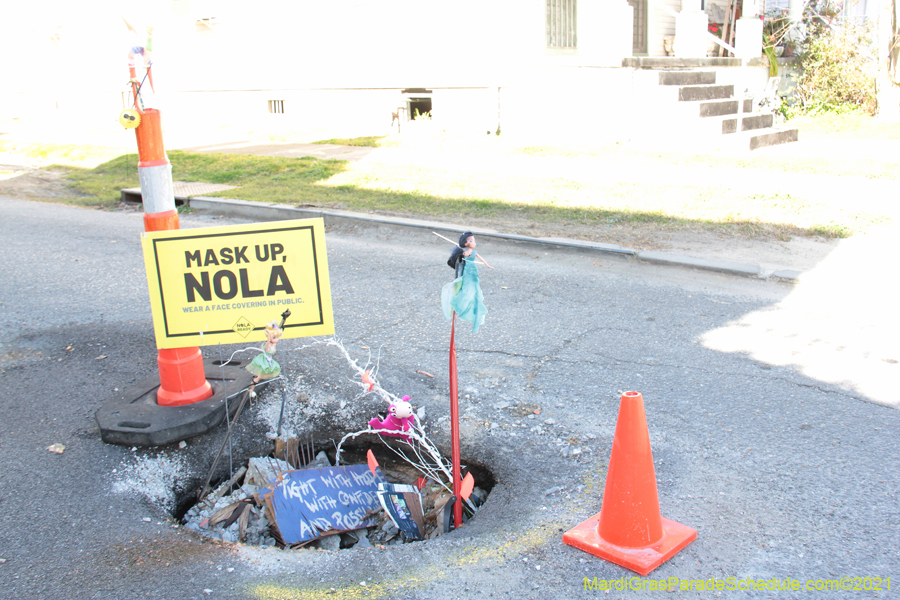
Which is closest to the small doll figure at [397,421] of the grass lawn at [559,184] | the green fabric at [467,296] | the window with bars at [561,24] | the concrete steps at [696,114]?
the green fabric at [467,296]

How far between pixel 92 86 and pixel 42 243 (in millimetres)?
19629

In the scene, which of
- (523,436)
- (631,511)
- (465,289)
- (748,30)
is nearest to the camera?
(631,511)

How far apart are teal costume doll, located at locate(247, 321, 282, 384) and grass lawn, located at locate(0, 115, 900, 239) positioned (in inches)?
177

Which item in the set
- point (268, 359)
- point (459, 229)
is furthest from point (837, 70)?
point (268, 359)

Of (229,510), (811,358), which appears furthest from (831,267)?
(229,510)

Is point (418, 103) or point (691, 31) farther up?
point (691, 31)

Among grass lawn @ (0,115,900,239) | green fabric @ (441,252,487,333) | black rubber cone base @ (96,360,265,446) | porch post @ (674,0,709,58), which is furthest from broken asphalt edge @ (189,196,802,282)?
porch post @ (674,0,709,58)

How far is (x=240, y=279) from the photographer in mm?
3381

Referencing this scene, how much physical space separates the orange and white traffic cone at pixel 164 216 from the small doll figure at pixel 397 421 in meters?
0.94

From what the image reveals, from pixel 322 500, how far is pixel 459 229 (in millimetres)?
4796

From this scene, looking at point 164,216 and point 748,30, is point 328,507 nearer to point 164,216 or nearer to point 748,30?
point 164,216

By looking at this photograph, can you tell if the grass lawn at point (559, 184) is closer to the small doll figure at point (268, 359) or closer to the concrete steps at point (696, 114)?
the concrete steps at point (696, 114)

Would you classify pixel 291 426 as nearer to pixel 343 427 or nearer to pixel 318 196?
pixel 343 427

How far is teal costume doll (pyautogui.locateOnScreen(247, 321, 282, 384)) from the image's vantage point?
336 centimetres
